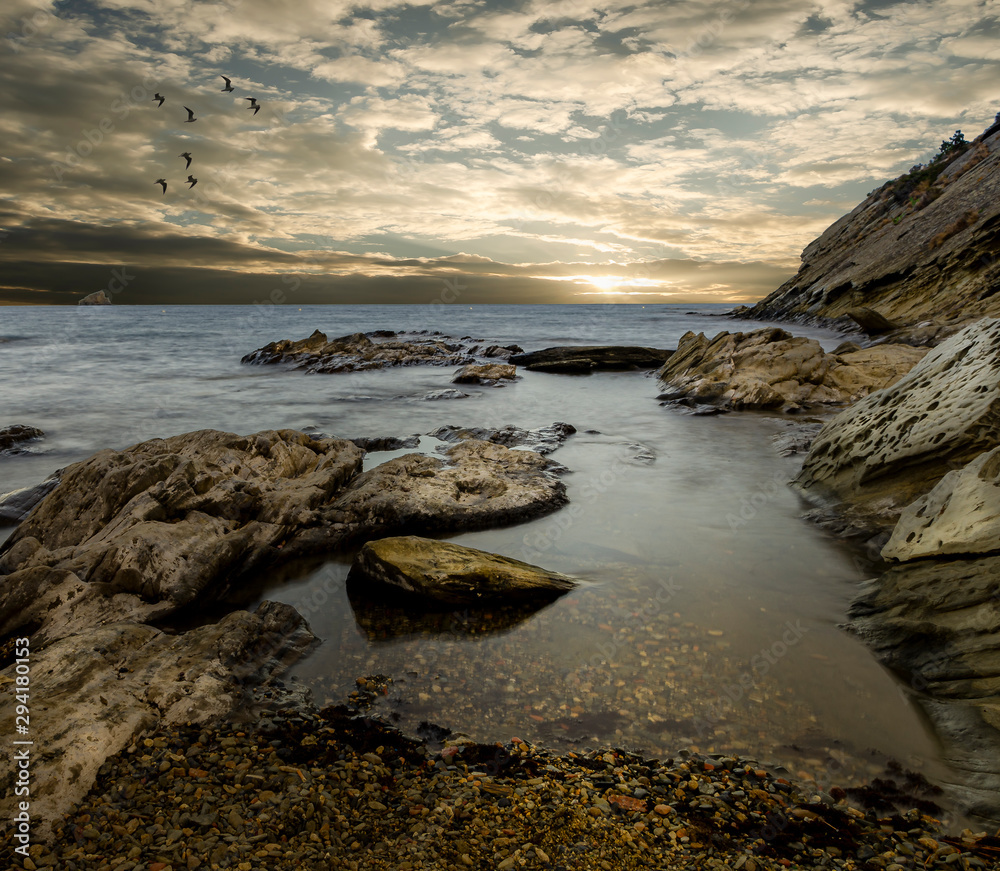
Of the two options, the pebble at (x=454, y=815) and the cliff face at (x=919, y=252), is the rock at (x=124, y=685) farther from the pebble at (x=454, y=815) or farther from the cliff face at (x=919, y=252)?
the cliff face at (x=919, y=252)

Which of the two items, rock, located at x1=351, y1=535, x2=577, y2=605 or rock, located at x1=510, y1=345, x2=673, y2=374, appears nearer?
rock, located at x1=351, y1=535, x2=577, y2=605

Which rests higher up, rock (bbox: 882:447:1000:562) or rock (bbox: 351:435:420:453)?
rock (bbox: 882:447:1000:562)

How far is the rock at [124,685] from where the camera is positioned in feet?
11.4

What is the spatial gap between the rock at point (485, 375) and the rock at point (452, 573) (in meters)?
19.3

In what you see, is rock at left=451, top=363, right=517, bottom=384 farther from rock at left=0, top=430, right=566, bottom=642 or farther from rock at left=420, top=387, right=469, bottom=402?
rock at left=0, top=430, right=566, bottom=642

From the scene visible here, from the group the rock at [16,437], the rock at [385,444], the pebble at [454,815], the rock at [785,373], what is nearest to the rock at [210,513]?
the rock at [385,444]

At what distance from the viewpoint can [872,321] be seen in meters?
28.0

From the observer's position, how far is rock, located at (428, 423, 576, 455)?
13.6 m

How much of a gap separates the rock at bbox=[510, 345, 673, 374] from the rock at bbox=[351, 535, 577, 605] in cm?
2363

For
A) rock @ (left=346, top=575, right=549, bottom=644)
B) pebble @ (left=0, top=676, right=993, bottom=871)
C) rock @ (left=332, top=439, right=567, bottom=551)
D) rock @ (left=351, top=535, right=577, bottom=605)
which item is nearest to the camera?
pebble @ (left=0, top=676, right=993, bottom=871)

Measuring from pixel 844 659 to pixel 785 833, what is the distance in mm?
2290

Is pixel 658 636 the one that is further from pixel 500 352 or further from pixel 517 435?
pixel 500 352

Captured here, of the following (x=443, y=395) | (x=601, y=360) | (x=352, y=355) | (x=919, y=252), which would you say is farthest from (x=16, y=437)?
(x=919, y=252)

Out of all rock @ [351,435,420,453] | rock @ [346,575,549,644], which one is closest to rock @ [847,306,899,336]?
rock @ [351,435,420,453]
